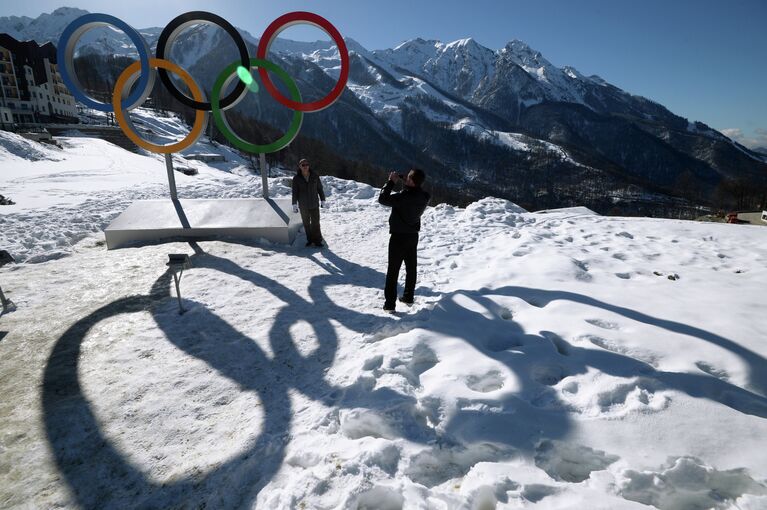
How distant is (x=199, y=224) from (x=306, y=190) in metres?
3.02

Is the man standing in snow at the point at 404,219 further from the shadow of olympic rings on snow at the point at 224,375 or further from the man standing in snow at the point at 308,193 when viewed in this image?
the man standing in snow at the point at 308,193

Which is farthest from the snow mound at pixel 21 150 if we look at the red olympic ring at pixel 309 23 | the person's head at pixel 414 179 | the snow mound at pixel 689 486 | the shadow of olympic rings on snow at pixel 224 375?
the snow mound at pixel 689 486

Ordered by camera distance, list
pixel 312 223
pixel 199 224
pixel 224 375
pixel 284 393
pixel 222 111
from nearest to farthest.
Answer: pixel 284 393 → pixel 224 375 → pixel 312 223 → pixel 199 224 → pixel 222 111

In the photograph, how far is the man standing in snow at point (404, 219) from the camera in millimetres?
5191

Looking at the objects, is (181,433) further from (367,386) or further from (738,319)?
(738,319)

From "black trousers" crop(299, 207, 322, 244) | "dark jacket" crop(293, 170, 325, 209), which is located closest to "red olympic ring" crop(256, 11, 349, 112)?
"dark jacket" crop(293, 170, 325, 209)

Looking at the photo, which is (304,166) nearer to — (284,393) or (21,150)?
(284,393)

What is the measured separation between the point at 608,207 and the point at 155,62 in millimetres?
169140

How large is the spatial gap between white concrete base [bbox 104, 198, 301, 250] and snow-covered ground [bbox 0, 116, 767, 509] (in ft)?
4.49

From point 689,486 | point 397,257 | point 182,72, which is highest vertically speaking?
point 182,72

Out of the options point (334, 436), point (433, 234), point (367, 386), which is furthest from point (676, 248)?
point (334, 436)

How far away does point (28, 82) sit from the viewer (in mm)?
56625

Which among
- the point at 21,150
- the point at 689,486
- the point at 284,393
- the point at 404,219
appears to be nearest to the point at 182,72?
the point at 404,219

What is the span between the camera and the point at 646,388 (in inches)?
132
